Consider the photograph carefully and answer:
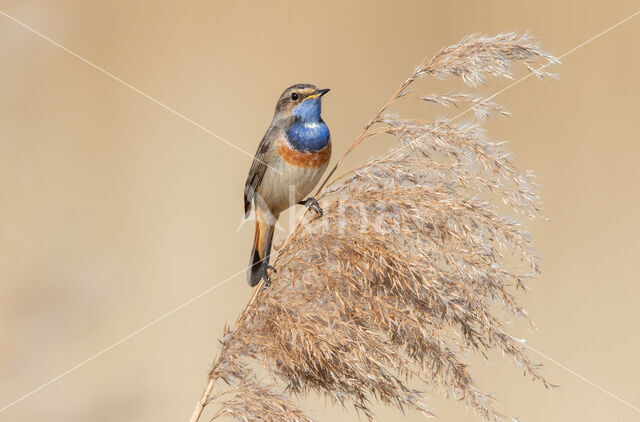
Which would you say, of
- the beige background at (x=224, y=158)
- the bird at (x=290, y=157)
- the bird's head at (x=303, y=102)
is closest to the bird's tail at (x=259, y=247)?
the bird at (x=290, y=157)

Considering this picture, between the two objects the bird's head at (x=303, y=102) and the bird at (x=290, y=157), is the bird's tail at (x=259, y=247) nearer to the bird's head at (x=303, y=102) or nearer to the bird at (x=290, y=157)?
the bird at (x=290, y=157)

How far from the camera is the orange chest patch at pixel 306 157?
6.30 feet

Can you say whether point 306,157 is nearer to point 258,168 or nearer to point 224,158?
point 258,168

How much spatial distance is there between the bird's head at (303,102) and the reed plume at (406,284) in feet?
1.88

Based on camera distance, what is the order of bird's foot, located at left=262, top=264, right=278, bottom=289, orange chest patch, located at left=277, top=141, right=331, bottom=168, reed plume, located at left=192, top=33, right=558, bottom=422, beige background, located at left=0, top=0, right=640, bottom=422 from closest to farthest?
1. reed plume, located at left=192, top=33, right=558, bottom=422
2. bird's foot, located at left=262, top=264, right=278, bottom=289
3. orange chest patch, located at left=277, top=141, right=331, bottom=168
4. beige background, located at left=0, top=0, right=640, bottom=422

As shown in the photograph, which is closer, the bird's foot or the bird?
the bird's foot

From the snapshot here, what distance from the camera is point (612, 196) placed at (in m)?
3.15

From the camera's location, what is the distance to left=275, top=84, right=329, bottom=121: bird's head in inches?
77.2

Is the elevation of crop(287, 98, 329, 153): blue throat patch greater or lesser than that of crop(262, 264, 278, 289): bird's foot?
greater

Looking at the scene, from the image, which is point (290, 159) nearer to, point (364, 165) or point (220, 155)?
point (364, 165)

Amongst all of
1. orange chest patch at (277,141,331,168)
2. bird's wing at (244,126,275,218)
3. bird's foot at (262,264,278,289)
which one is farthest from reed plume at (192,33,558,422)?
bird's wing at (244,126,275,218)

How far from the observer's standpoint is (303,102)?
1.97 m

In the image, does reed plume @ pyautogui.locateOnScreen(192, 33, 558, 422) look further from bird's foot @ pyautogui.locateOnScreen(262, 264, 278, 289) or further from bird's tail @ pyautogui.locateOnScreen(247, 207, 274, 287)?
bird's tail @ pyautogui.locateOnScreen(247, 207, 274, 287)

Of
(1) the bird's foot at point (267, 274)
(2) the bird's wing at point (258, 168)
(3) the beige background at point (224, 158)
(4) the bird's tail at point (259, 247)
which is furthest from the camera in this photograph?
(3) the beige background at point (224, 158)
